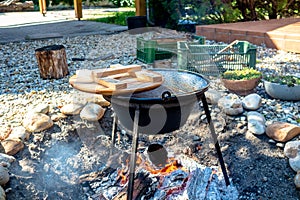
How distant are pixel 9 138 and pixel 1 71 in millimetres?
2244

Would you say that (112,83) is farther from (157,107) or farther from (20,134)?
(20,134)

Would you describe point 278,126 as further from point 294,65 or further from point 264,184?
point 294,65

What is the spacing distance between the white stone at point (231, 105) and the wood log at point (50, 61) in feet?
6.45

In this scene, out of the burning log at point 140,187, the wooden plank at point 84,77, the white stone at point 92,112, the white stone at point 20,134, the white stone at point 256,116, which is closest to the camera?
the wooden plank at point 84,77

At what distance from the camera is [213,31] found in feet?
18.2

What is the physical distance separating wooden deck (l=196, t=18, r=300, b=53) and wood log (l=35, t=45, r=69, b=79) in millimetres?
2717

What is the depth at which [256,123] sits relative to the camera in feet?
7.66

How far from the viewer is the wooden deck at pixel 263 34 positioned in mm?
4477

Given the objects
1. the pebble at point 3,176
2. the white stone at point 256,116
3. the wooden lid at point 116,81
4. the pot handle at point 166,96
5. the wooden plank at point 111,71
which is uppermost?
the wooden plank at point 111,71

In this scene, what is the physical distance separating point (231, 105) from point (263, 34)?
2680 mm

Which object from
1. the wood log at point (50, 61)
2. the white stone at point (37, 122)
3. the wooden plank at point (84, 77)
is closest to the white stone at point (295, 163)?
the wooden plank at point (84, 77)

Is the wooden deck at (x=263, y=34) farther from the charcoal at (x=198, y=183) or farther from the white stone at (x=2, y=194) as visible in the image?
the white stone at (x=2, y=194)

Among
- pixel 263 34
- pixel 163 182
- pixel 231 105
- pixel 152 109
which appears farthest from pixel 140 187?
pixel 263 34

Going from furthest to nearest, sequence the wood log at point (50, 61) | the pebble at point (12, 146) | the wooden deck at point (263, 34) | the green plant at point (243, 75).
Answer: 1. the wooden deck at point (263, 34)
2. the wood log at point (50, 61)
3. the green plant at point (243, 75)
4. the pebble at point (12, 146)
